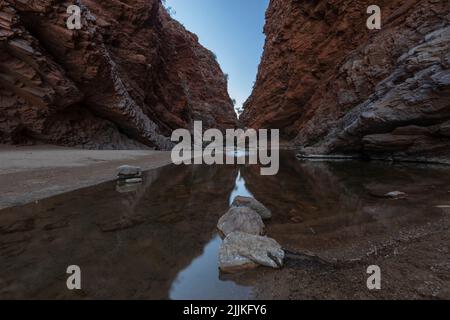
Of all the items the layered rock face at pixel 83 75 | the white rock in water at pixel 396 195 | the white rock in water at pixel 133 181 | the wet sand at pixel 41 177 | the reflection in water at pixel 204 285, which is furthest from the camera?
the layered rock face at pixel 83 75

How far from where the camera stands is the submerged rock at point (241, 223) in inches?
158

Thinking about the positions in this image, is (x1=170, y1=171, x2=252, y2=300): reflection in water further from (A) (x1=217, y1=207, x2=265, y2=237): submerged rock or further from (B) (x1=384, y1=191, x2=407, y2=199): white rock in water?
(B) (x1=384, y1=191, x2=407, y2=199): white rock in water

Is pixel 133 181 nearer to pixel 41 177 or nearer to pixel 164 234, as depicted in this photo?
pixel 41 177

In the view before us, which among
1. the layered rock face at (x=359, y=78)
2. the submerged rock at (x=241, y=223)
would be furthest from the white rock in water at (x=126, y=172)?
the layered rock face at (x=359, y=78)

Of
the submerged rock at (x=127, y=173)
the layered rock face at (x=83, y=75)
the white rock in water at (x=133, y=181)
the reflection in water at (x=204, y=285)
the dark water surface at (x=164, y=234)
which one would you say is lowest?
the reflection in water at (x=204, y=285)

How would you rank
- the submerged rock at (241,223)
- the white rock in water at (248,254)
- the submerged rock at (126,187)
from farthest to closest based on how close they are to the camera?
1. the submerged rock at (126,187)
2. the submerged rock at (241,223)
3. the white rock in water at (248,254)

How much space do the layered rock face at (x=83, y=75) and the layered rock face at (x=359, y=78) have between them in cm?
1545

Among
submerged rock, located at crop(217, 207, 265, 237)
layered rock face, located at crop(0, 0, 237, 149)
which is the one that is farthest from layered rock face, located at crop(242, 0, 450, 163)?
layered rock face, located at crop(0, 0, 237, 149)

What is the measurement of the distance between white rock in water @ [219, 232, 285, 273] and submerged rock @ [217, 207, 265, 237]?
0.68 m

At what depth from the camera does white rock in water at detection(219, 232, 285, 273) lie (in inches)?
116

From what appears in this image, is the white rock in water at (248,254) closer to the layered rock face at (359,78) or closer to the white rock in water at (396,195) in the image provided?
the white rock in water at (396,195)

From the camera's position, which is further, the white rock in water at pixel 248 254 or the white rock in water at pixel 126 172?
the white rock in water at pixel 126 172

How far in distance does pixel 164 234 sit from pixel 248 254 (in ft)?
5.28
